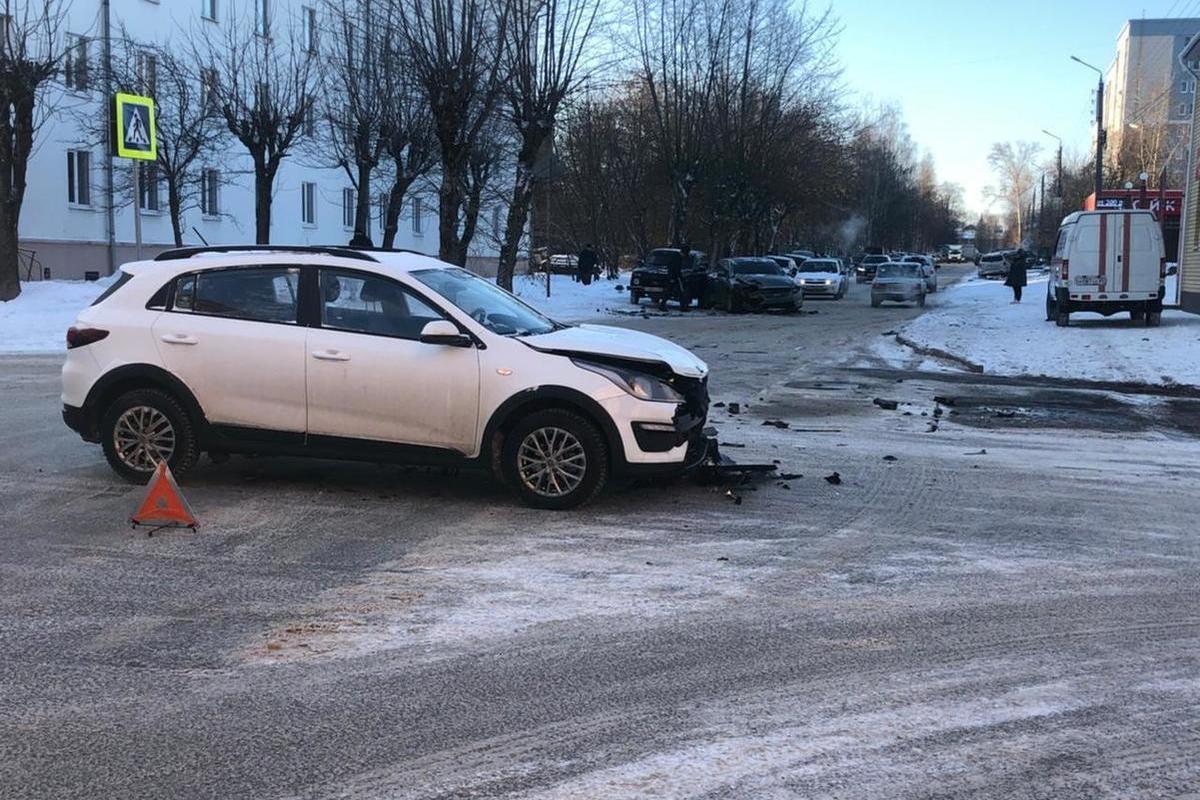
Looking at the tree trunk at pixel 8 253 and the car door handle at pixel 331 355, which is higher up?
the tree trunk at pixel 8 253

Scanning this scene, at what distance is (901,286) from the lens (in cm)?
3688

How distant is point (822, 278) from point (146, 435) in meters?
37.9

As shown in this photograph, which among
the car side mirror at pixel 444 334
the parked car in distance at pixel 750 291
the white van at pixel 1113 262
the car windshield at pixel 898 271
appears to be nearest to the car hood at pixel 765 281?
the parked car in distance at pixel 750 291

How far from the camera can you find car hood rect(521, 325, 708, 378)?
6910mm

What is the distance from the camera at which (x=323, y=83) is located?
30641 millimetres

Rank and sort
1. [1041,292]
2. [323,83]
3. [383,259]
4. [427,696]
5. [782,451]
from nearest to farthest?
[427,696] → [383,259] → [782,451] → [323,83] → [1041,292]

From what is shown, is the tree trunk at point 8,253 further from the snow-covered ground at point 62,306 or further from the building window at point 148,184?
Answer: the building window at point 148,184

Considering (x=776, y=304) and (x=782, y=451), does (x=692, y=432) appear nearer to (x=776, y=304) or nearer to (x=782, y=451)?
(x=782, y=451)

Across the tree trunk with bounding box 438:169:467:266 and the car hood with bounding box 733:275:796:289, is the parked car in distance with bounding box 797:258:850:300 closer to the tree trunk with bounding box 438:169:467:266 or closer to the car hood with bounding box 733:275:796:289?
the car hood with bounding box 733:275:796:289

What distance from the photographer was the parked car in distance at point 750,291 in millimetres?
31156

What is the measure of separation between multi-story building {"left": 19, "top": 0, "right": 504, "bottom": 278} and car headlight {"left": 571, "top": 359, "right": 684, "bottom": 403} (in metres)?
21.8

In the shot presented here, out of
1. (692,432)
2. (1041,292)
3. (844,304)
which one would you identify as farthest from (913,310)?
(692,432)

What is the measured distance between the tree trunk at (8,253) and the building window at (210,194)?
42.2 feet

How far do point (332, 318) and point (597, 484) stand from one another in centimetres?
210
